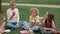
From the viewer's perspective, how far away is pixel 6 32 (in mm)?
7594

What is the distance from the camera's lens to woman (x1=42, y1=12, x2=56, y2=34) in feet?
23.6

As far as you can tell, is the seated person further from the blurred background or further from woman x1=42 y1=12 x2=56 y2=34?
woman x1=42 y1=12 x2=56 y2=34

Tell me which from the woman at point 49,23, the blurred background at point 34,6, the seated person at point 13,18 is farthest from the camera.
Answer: the blurred background at point 34,6

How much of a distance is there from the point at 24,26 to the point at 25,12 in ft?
16.1

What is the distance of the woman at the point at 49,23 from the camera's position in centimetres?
718

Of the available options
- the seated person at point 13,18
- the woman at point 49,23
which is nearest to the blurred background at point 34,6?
the seated person at point 13,18

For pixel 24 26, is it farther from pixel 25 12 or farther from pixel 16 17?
pixel 25 12

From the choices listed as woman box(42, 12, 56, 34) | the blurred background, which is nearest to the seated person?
the blurred background

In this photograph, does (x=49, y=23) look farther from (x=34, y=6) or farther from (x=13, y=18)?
(x=34, y=6)

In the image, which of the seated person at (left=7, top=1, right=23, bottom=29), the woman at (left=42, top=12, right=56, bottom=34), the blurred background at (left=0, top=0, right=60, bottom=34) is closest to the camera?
the woman at (left=42, top=12, right=56, bottom=34)

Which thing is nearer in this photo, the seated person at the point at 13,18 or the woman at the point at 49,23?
the woman at the point at 49,23

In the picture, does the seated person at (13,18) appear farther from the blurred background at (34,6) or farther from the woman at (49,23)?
the woman at (49,23)

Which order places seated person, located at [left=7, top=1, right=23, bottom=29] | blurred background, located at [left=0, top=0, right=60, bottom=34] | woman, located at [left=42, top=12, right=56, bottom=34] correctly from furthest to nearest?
1. blurred background, located at [left=0, top=0, right=60, bottom=34]
2. seated person, located at [left=7, top=1, right=23, bottom=29]
3. woman, located at [left=42, top=12, right=56, bottom=34]

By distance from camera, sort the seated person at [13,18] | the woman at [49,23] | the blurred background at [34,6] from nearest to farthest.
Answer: the woman at [49,23] < the seated person at [13,18] < the blurred background at [34,6]
